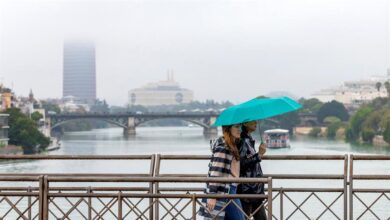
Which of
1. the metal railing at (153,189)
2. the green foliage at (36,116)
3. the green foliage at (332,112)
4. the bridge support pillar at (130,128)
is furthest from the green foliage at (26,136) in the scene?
the metal railing at (153,189)

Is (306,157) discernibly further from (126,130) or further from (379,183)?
(126,130)

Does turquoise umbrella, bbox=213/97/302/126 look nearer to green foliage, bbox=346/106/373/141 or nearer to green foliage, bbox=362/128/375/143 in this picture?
green foliage, bbox=362/128/375/143

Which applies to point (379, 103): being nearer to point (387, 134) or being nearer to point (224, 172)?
point (387, 134)

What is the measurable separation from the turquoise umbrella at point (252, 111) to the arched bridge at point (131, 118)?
231 ft

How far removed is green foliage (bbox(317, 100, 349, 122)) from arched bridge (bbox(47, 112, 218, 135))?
45.5 feet

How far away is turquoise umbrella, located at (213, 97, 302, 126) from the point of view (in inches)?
220

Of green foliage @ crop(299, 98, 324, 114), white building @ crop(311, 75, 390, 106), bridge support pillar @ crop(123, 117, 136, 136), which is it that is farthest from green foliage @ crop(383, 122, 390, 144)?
white building @ crop(311, 75, 390, 106)

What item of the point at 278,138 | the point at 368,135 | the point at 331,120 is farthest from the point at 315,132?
the point at 278,138

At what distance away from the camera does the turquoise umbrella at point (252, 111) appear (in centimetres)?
559

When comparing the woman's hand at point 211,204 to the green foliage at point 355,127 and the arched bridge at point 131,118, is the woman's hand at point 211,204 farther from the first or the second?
the arched bridge at point 131,118

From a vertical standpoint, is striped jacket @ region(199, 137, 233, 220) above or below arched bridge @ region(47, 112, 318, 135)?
above

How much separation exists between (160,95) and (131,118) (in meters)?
109

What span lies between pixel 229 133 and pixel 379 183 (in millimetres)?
19023

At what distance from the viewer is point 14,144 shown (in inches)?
2253
